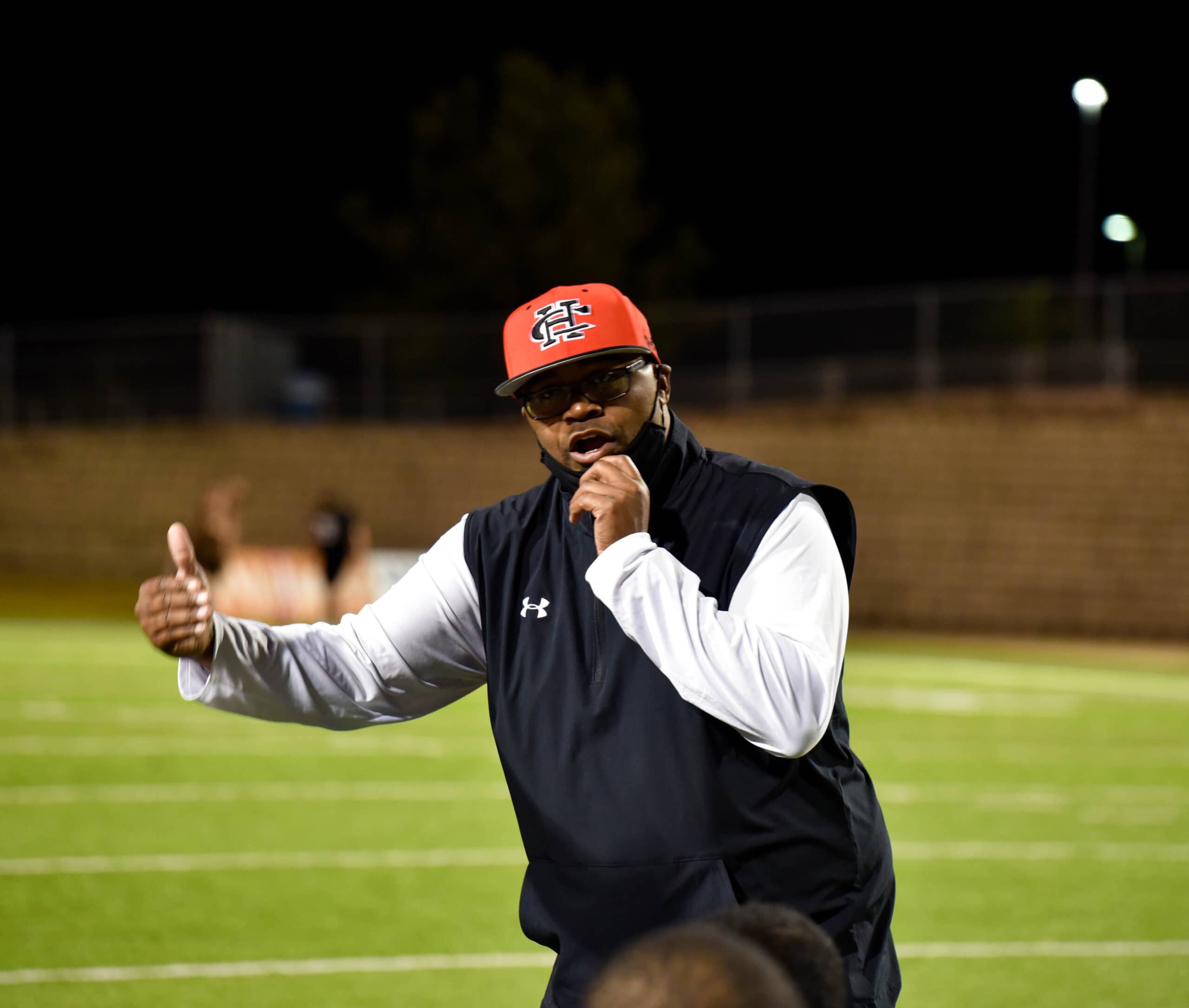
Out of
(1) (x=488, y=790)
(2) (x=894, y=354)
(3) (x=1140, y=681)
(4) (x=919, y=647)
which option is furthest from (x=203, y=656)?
(2) (x=894, y=354)

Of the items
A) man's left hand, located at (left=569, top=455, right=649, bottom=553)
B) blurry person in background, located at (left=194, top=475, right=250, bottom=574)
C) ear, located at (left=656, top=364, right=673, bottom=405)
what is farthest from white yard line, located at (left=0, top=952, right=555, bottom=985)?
blurry person in background, located at (left=194, top=475, right=250, bottom=574)

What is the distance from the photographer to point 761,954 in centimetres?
198

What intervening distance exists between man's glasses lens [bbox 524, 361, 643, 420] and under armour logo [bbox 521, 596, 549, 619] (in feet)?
1.21

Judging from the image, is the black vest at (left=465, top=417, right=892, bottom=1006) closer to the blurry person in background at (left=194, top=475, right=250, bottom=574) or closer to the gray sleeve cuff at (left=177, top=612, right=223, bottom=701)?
the gray sleeve cuff at (left=177, top=612, right=223, bottom=701)

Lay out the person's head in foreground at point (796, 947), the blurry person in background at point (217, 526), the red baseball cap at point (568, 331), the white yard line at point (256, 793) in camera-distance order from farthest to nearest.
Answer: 1. the blurry person in background at point (217, 526)
2. the white yard line at point (256, 793)
3. the red baseball cap at point (568, 331)
4. the person's head in foreground at point (796, 947)

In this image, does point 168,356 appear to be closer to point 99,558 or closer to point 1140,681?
point 99,558

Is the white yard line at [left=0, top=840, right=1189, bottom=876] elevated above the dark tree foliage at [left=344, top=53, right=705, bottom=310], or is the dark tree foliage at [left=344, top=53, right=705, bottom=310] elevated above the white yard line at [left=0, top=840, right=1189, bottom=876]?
the dark tree foliage at [left=344, top=53, right=705, bottom=310]

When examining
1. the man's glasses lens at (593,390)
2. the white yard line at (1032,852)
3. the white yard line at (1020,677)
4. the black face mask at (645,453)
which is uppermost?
the man's glasses lens at (593,390)

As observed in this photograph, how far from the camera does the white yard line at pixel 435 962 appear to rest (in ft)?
20.2

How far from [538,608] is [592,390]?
442 mm

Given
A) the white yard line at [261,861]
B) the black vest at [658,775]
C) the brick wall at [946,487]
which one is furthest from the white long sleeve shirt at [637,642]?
the brick wall at [946,487]

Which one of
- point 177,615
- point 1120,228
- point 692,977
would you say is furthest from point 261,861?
point 1120,228

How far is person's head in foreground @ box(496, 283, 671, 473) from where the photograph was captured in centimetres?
314

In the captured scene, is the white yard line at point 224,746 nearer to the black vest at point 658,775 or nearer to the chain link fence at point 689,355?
the black vest at point 658,775
